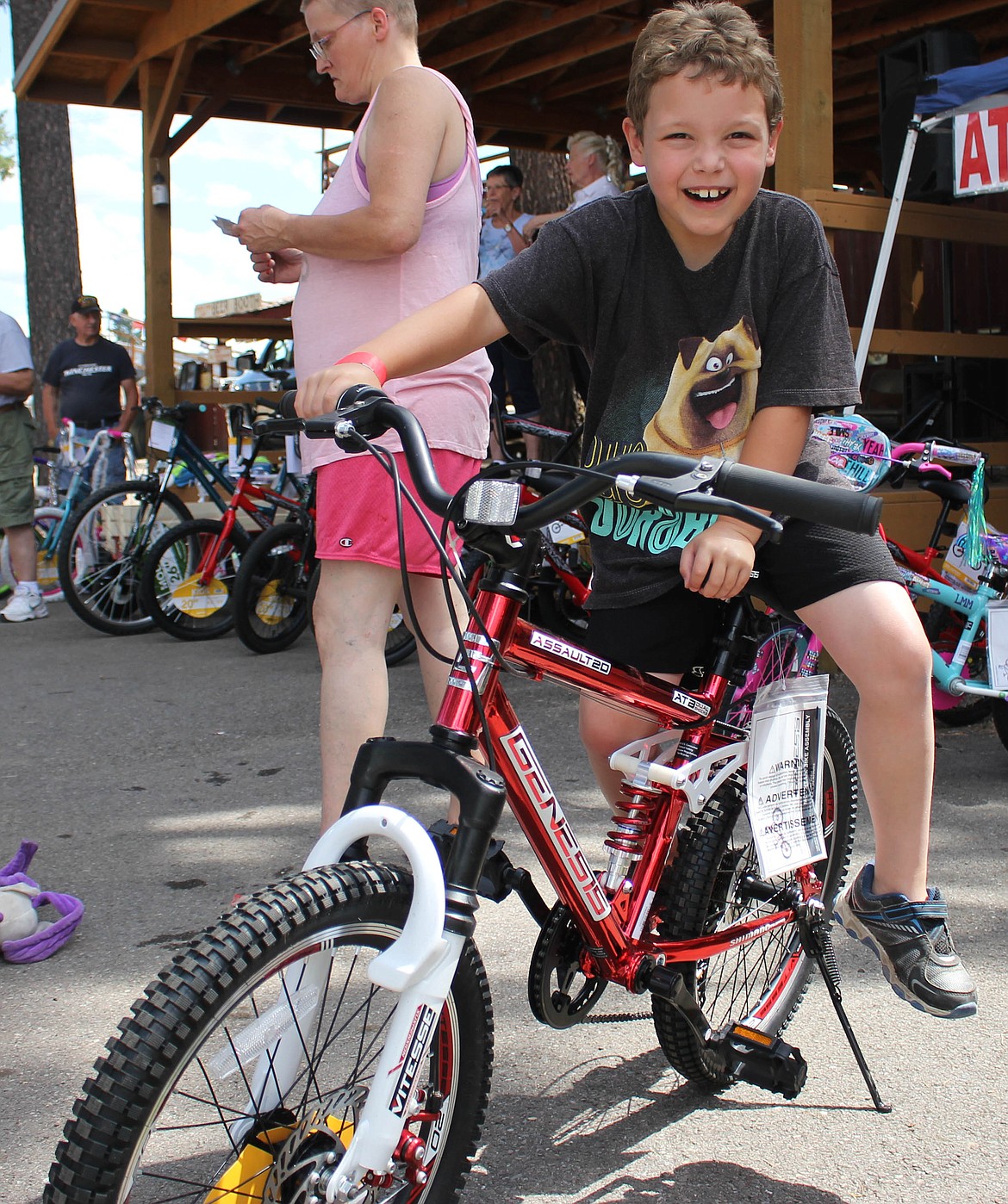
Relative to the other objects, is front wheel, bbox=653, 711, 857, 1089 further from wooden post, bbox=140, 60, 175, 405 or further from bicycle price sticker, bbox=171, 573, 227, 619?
wooden post, bbox=140, 60, 175, 405

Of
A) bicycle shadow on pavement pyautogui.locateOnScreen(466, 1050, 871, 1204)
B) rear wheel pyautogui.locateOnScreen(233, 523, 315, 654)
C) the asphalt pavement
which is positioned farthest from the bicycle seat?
rear wheel pyautogui.locateOnScreen(233, 523, 315, 654)

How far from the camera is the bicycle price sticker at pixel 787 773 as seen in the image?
2.11 metres

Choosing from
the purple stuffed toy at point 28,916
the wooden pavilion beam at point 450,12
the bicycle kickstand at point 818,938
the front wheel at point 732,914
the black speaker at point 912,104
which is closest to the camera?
the front wheel at point 732,914

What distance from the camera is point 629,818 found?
2.11m

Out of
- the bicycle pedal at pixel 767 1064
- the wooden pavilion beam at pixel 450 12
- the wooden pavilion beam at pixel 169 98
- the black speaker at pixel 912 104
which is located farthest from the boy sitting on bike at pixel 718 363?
the wooden pavilion beam at pixel 169 98

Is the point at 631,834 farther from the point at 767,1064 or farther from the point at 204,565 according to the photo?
the point at 204,565

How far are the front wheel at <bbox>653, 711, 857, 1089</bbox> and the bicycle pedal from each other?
0.06 m

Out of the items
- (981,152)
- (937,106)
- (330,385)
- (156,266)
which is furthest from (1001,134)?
(156,266)

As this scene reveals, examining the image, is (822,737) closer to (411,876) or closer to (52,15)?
(411,876)

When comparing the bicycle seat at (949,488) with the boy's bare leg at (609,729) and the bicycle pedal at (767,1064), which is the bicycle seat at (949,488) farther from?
the bicycle pedal at (767,1064)

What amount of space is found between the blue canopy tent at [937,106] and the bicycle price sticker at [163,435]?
396 centimetres

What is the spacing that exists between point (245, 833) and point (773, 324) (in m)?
2.41

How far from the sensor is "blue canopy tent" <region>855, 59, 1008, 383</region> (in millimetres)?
5133

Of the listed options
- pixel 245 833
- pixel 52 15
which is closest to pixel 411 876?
pixel 245 833
